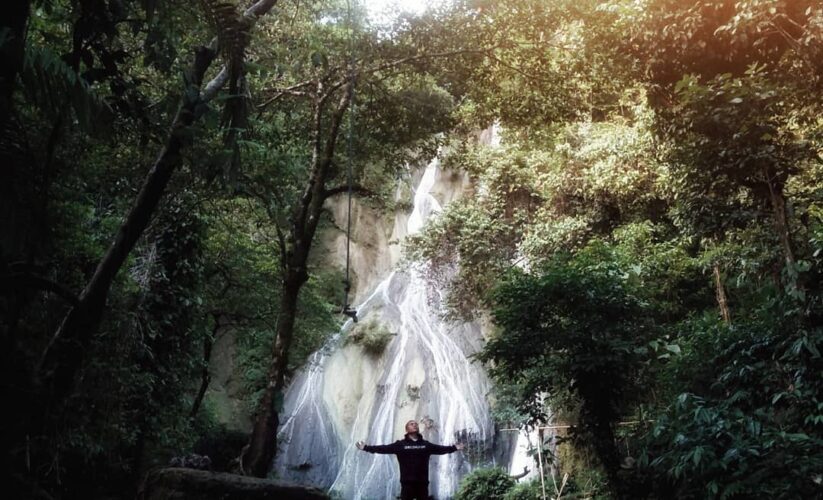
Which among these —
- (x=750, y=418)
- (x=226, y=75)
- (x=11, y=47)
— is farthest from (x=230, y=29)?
(x=750, y=418)

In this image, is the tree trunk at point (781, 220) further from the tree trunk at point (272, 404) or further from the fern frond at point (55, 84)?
the tree trunk at point (272, 404)

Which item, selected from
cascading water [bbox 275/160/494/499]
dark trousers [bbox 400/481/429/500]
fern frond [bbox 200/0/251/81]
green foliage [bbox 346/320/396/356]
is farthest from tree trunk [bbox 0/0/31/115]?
green foliage [bbox 346/320/396/356]

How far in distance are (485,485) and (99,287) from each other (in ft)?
37.2

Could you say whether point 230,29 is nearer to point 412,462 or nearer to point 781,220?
point 412,462

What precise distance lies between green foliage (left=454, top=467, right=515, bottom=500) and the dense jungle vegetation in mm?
68

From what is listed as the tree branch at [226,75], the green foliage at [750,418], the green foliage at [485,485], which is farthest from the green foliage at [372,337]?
the tree branch at [226,75]

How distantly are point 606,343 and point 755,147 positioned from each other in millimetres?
2421

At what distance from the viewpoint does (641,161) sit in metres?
12.4

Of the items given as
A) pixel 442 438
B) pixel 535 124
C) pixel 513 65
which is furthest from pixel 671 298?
pixel 442 438

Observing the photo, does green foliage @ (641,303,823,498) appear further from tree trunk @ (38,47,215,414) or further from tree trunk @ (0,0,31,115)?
tree trunk @ (0,0,31,115)

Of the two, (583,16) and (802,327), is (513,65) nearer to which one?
(583,16)

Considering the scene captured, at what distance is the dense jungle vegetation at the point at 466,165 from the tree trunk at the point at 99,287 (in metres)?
0.02

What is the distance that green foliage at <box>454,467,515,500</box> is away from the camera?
528 inches

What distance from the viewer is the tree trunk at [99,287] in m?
3.94
